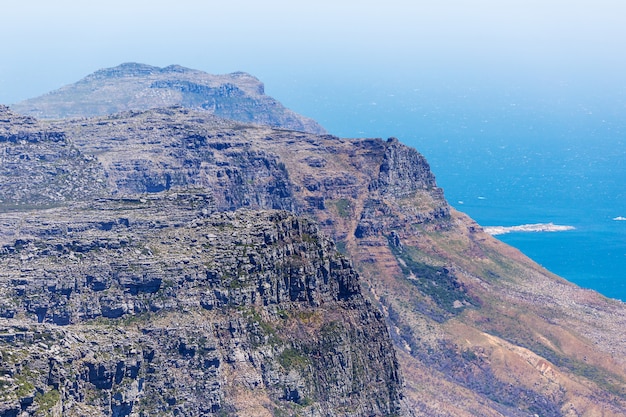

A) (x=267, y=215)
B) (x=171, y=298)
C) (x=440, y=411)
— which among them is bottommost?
(x=440, y=411)

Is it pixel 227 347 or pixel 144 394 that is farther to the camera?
pixel 227 347

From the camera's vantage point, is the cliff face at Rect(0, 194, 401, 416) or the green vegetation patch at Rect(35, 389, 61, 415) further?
the cliff face at Rect(0, 194, 401, 416)

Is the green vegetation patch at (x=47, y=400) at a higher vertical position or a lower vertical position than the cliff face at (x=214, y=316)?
lower

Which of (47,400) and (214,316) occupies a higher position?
(214,316)

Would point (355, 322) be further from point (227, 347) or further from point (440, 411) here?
point (440, 411)

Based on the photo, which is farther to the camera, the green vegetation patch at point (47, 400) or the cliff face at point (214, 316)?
the cliff face at point (214, 316)

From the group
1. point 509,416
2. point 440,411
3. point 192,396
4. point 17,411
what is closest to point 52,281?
point 192,396

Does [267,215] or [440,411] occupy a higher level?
[267,215]

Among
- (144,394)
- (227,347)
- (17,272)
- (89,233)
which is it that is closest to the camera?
(144,394)

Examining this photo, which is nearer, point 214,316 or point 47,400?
point 47,400

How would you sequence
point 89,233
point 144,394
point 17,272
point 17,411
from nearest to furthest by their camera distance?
point 17,411
point 144,394
point 17,272
point 89,233

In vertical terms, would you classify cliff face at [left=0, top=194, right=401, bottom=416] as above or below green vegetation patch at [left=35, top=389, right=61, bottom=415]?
above
